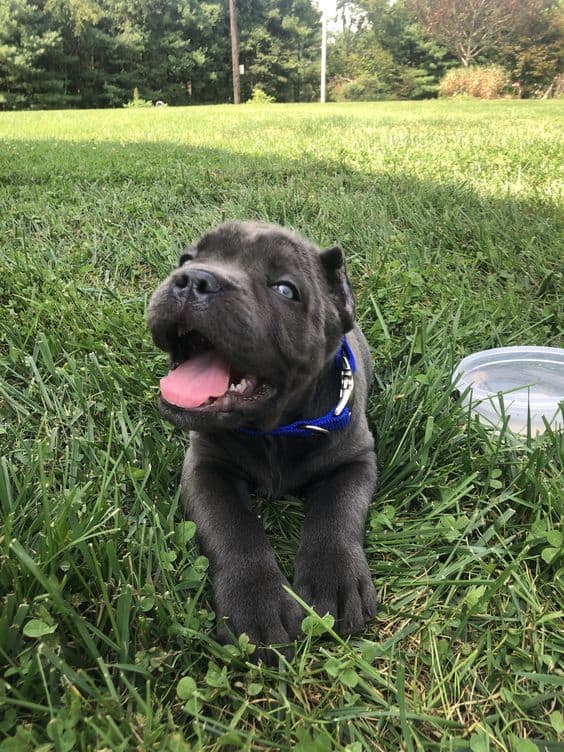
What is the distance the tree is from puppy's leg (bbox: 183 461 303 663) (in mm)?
51170

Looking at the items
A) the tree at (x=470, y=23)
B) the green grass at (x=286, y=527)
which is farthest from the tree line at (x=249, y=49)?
the green grass at (x=286, y=527)

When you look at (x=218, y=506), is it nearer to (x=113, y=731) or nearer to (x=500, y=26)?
(x=113, y=731)

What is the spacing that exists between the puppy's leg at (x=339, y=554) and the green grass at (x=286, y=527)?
77 mm

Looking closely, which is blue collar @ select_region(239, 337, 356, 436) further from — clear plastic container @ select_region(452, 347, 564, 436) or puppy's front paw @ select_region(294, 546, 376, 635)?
clear plastic container @ select_region(452, 347, 564, 436)

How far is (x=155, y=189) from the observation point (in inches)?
237

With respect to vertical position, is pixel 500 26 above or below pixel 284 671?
above

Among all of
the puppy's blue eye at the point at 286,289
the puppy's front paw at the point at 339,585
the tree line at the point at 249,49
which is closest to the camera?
the puppy's front paw at the point at 339,585

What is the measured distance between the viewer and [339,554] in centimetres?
196

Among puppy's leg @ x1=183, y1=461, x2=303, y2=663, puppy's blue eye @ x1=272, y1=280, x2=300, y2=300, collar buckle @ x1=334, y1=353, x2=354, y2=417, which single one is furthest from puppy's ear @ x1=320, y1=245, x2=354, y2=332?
puppy's leg @ x1=183, y1=461, x2=303, y2=663

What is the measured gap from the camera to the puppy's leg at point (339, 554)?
1.84 m

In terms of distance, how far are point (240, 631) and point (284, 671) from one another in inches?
7.2

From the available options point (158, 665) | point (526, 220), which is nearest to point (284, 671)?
point (158, 665)

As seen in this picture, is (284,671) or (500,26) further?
(500,26)

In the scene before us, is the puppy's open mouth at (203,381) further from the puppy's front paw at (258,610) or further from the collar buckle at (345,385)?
the puppy's front paw at (258,610)
